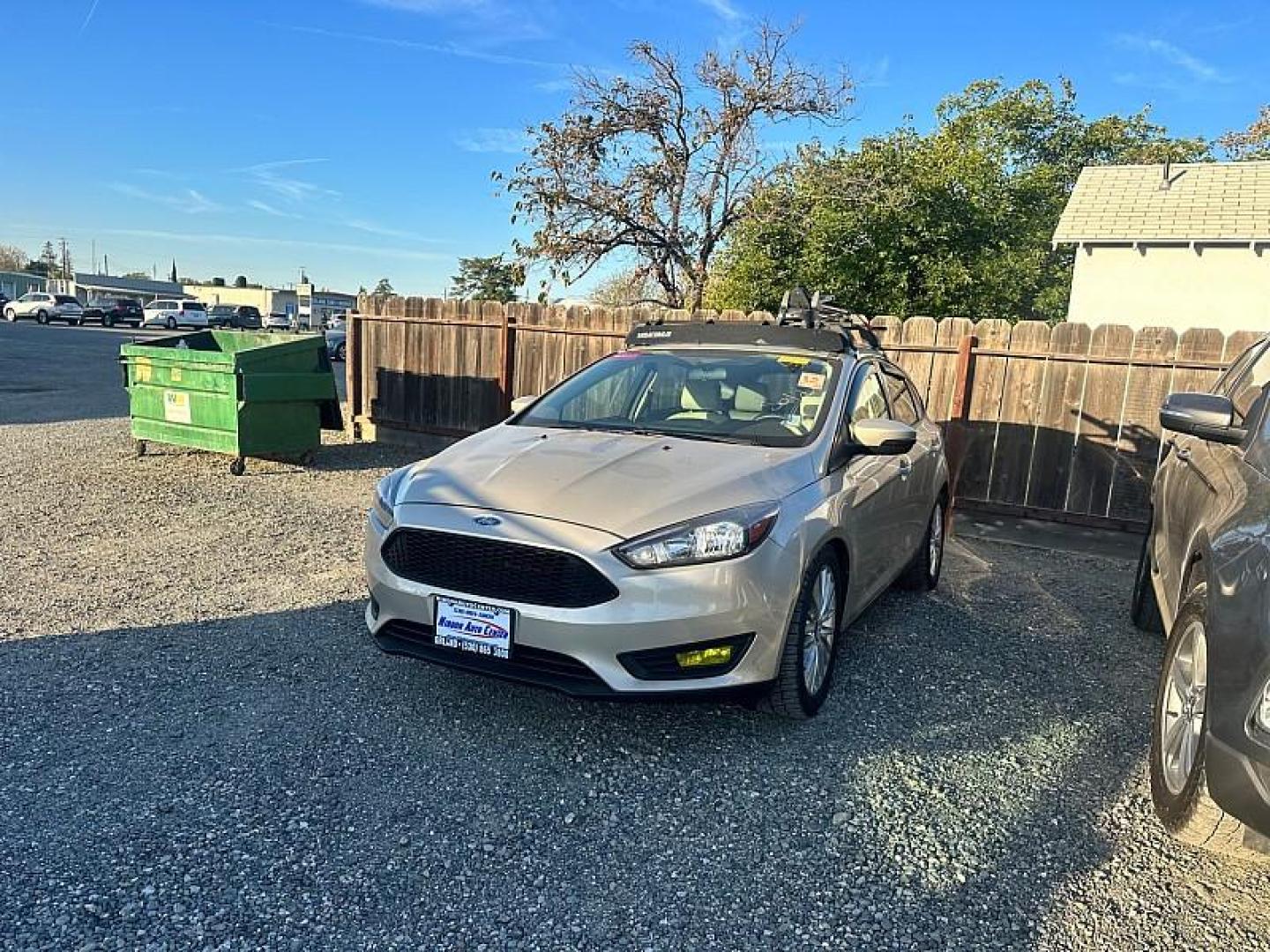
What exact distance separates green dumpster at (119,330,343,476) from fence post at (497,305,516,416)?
1.80 metres

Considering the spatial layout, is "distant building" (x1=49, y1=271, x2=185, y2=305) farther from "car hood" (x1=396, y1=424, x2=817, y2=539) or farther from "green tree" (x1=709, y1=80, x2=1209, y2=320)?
"car hood" (x1=396, y1=424, x2=817, y2=539)

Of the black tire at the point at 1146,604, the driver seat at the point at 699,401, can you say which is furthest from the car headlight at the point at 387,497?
the black tire at the point at 1146,604

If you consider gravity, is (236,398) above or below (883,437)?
below

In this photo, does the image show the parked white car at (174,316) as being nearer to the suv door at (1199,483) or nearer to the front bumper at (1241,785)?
the suv door at (1199,483)

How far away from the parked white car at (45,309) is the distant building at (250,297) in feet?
115

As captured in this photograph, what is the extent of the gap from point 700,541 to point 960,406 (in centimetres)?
518

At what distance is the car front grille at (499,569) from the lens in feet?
10.0

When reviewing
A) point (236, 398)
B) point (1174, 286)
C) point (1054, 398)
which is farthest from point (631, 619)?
point (1174, 286)

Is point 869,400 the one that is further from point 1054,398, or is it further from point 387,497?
point 1054,398

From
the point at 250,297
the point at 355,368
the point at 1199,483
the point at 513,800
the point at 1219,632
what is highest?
the point at 250,297

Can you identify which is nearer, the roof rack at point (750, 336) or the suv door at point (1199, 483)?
the suv door at point (1199, 483)

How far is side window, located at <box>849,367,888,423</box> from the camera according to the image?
426cm

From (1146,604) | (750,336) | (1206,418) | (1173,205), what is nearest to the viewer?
(1206,418)

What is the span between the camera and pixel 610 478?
136 inches
